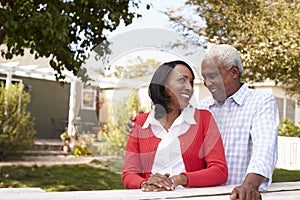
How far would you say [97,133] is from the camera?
4.75ft

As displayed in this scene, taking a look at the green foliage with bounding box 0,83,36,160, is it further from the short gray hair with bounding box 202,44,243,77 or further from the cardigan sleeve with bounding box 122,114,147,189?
the cardigan sleeve with bounding box 122,114,147,189

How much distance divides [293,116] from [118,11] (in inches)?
450

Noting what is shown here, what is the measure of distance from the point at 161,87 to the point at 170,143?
0.53 feet

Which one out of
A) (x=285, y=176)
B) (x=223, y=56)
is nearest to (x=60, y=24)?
(x=223, y=56)

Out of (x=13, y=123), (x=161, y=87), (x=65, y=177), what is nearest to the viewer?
(x=161, y=87)

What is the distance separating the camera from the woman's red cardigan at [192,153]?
1464 millimetres

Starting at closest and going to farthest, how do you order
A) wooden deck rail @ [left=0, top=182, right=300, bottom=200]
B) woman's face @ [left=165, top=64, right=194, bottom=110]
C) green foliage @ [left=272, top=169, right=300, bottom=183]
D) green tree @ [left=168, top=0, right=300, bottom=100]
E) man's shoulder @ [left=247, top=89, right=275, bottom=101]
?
wooden deck rail @ [left=0, top=182, right=300, bottom=200] < woman's face @ [left=165, top=64, right=194, bottom=110] < man's shoulder @ [left=247, top=89, right=275, bottom=101] < green foliage @ [left=272, top=169, right=300, bottom=183] < green tree @ [left=168, top=0, right=300, bottom=100]

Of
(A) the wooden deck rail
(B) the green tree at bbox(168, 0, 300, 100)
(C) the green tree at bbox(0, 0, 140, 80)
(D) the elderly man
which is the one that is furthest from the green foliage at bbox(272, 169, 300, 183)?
(A) the wooden deck rail

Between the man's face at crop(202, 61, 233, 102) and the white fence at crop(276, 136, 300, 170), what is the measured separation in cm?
821

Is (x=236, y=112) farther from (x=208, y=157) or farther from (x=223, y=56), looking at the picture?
(x=208, y=157)

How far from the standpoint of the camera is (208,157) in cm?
151

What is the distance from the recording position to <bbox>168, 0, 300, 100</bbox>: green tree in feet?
25.5

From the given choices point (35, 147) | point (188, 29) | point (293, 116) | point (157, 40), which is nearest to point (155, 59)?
point (157, 40)

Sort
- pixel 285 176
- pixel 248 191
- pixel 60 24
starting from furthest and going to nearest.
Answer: pixel 285 176
pixel 60 24
pixel 248 191
